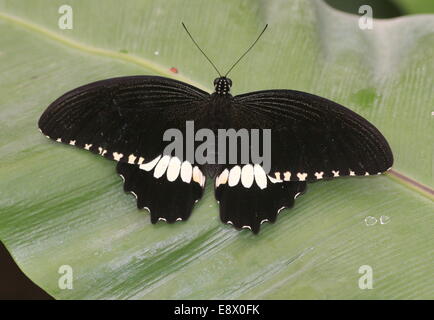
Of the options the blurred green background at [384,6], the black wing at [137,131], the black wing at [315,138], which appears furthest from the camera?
the blurred green background at [384,6]

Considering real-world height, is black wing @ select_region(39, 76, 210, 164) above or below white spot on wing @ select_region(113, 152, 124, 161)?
above

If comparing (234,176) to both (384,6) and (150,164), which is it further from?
(384,6)

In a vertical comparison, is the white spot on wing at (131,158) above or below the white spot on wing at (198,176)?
above

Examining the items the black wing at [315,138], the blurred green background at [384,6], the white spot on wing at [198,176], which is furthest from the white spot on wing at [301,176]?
the blurred green background at [384,6]

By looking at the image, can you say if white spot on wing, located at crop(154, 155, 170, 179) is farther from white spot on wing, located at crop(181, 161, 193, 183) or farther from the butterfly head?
the butterfly head

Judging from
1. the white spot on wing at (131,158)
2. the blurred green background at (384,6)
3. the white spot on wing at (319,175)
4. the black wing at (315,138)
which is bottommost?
the white spot on wing at (131,158)

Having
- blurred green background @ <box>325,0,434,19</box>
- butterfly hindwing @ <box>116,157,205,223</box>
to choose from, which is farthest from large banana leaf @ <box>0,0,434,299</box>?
blurred green background @ <box>325,0,434,19</box>

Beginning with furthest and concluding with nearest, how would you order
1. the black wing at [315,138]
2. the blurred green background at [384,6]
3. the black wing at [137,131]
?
the blurred green background at [384,6] < the black wing at [137,131] < the black wing at [315,138]

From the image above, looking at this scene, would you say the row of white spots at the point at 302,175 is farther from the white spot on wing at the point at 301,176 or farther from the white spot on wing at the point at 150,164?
the white spot on wing at the point at 150,164
